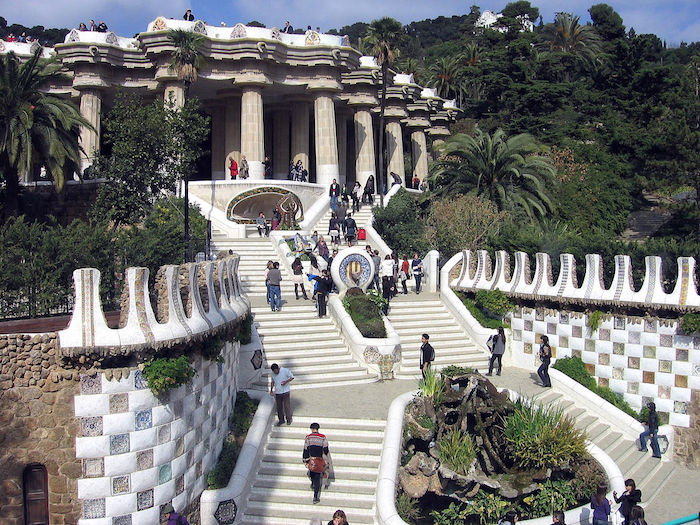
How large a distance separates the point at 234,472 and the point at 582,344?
11770 mm

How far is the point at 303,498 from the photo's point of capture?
1517 cm

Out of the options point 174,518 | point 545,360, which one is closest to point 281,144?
point 545,360

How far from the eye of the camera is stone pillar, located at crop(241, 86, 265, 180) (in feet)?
130

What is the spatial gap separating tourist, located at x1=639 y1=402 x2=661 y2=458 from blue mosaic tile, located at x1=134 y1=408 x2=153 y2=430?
42.2 ft

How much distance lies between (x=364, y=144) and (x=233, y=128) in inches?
320

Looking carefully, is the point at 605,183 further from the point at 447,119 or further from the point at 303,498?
the point at 303,498

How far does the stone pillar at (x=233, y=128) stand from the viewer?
4441 cm

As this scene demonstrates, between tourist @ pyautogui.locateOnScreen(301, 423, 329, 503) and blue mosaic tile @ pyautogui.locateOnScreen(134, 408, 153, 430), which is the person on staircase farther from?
blue mosaic tile @ pyautogui.locateOnScreen(134, 408, 153, 430)

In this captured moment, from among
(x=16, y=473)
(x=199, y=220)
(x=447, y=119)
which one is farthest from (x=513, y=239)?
(x=447, y=119)

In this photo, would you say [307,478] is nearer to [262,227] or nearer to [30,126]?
[30,126]

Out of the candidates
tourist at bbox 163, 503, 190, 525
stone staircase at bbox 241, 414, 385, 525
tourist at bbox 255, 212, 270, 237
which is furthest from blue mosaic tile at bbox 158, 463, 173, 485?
tourist at bbox 255, 212, 270, 237

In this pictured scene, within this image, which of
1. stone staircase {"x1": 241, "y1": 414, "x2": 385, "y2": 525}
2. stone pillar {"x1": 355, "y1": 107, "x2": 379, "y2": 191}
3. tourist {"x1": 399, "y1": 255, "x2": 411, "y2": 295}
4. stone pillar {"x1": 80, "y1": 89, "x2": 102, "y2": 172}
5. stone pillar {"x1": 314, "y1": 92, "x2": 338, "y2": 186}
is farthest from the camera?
stone pillar {"x1": 355, "y1": 107, "x2": 379, "y2": 191}

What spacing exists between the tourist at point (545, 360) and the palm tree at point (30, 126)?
19.0 metres

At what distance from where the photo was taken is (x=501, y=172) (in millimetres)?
35500
